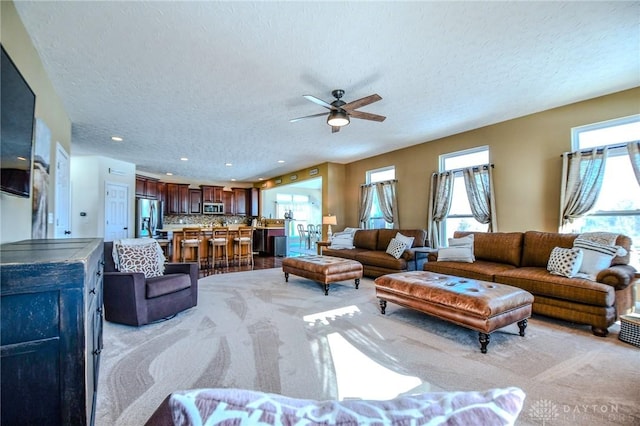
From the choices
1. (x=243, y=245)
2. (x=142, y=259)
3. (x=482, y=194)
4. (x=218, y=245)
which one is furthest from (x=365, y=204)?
(x=142, y=259)

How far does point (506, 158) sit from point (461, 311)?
3282mm

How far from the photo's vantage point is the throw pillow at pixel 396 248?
5188 mm

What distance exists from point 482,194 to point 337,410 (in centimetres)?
537

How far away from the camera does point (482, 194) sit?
4973mm

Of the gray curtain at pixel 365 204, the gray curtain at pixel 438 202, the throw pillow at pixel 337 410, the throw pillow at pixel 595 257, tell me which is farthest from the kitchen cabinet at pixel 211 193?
the throw pillow at pixel 337 410

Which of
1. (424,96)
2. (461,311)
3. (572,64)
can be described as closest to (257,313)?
(461,311)

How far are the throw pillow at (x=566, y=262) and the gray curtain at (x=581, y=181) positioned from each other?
88 cm

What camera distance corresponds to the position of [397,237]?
5.57 metres

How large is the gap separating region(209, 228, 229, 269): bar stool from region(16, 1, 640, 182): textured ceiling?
123 inches

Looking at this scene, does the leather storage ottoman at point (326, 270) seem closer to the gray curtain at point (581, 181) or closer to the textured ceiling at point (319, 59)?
the textured ceiling at point (319, 59)

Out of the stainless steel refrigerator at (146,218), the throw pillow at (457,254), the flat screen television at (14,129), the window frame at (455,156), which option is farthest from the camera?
the stainless steel refrigerator at (146,218)

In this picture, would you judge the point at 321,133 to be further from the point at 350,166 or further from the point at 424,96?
the point at 350,166

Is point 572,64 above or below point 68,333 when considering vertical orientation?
above

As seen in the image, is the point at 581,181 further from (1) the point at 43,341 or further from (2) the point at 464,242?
(1) the point at 43,341
